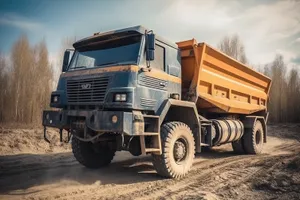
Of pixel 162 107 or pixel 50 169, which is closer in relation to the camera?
pixel 162 107

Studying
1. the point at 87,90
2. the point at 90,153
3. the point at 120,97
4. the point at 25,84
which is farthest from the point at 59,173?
the point at 25,84

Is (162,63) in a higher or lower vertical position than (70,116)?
higher

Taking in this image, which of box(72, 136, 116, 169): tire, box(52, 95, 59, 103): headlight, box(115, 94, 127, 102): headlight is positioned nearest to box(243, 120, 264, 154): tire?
box(72, 136, 116, 169): tire

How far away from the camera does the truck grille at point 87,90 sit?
4.90 m

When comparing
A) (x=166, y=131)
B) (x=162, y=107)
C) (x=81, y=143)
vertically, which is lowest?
(x=81, y=143)

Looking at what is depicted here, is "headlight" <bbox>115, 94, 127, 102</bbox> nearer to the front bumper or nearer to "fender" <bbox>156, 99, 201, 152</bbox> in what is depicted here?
the front bumper

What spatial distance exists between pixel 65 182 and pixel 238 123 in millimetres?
6271

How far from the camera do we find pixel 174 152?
17.7 feet

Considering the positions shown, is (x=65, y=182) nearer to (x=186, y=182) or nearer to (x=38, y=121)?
(x=186, y=182)

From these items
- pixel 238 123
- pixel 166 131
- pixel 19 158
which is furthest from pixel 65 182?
pixel 238 123

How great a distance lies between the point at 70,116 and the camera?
5.29m

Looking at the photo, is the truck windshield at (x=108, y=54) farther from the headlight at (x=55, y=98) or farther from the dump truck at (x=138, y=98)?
the headlight at (x=55, y=98)

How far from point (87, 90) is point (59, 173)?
2276mm

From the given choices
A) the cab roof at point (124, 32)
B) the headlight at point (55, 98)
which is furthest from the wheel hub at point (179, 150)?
the headlight at point (55, 98)
